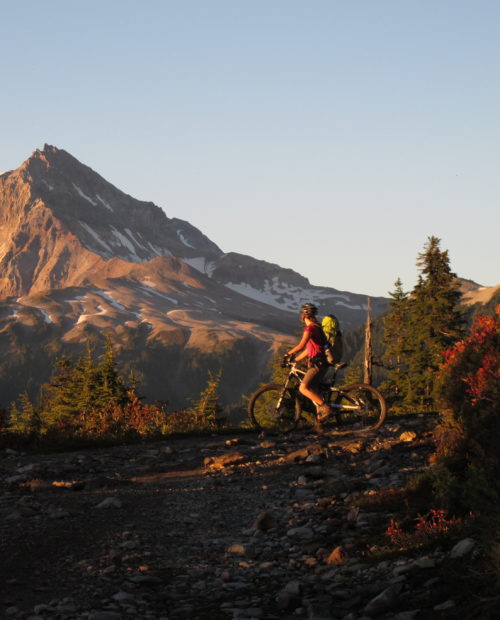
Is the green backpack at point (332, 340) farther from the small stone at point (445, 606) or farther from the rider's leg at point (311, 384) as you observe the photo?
the small stone at point (445, 606)

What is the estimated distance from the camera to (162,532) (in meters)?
8.97

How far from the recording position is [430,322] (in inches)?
1641

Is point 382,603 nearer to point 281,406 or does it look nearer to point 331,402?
point 331,402

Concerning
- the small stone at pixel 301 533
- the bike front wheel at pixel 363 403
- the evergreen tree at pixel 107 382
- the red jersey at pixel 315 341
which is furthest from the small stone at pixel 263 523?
the evergreen tree at pixel 107 382

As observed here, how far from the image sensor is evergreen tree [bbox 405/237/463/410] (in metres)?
40.8

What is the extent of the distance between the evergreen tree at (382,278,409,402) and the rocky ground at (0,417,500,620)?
81.8 feet

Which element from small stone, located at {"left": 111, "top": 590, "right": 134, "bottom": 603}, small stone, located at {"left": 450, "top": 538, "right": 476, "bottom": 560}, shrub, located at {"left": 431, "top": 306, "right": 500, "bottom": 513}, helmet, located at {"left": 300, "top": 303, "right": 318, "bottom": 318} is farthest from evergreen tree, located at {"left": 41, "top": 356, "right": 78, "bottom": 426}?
small stone, located at {"left": 450, "top": 538, "right": 476, "bottom": 560}

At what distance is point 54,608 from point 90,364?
1668 inches

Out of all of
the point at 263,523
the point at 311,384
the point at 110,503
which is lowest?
the point at 110,503

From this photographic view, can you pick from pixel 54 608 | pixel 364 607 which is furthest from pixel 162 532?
pixel 364 607

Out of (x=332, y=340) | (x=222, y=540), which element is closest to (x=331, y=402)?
(x=332, y=340)

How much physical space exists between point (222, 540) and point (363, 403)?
26.5 ft

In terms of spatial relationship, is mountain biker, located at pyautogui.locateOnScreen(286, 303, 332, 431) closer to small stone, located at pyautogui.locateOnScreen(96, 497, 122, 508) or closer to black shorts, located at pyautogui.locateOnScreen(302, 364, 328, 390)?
black shorts, located at pyautogui.locateOnScreen(302, 364, 328, 390)

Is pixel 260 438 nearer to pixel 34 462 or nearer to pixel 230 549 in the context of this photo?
pixel 34 462
